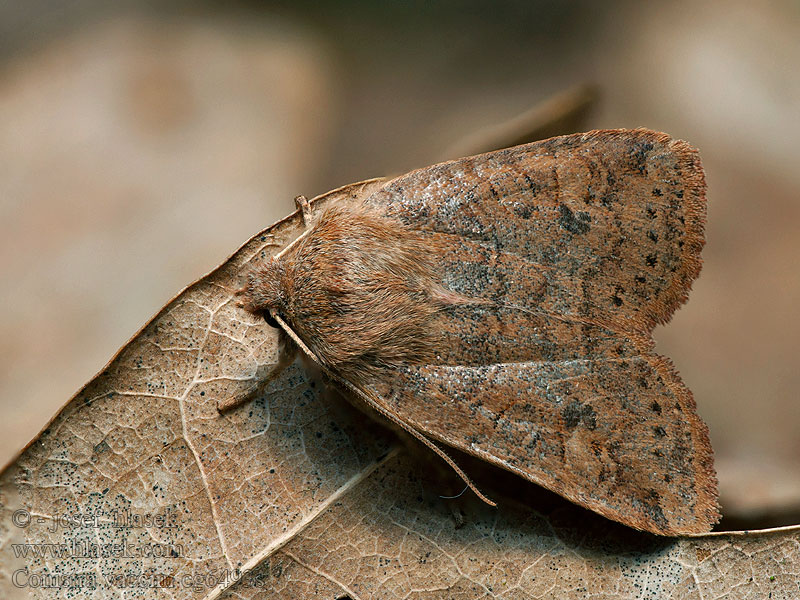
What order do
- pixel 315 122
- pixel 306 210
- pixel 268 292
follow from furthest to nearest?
1. pixel 315 122
2. pixel 306 210
3. pixel 268 292

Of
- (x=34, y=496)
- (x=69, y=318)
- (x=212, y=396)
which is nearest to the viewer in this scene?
(x=34, y=496)

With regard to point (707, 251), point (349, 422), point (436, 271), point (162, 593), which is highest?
point (436, 271)

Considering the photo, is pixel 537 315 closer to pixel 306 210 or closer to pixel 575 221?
pixel 575 221

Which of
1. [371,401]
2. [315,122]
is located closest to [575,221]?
[371,401]

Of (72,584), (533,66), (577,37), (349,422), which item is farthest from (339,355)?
(577,37)

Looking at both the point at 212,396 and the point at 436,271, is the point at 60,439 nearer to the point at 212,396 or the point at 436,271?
the point at 212,396

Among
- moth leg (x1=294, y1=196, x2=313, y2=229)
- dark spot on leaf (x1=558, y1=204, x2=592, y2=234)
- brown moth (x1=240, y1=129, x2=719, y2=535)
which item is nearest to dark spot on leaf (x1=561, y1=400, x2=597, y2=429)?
brown moth (x1=240, y1=129, x2=719, y2=535)

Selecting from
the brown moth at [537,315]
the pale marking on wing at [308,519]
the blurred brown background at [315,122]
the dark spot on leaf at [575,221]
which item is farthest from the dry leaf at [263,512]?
the dark spot on leaf at [575,221]

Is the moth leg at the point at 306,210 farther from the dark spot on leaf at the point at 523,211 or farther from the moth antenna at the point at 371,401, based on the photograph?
the dark spot on leaf at the point at 523,211
